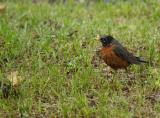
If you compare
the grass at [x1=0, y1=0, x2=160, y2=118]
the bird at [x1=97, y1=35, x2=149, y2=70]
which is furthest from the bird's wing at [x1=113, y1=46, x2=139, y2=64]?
the grass at [x1=0, y1=0, x2=160, y2=118]

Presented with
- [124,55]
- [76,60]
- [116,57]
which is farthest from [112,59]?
[76,60]

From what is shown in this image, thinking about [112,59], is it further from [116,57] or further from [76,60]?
[76,60]

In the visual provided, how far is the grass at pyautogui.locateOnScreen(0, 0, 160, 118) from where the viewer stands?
639 centimetres

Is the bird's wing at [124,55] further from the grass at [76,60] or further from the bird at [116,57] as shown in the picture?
the grass at [76,60]

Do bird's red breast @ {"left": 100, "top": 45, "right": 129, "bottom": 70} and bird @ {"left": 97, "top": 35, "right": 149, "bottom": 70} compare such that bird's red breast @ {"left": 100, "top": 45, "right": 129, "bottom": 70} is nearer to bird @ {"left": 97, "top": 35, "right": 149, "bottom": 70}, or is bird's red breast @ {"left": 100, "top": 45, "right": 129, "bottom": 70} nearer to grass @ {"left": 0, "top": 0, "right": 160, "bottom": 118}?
bird @ {"left": 97, "top": 35, "right": 149, "bottom": 70}

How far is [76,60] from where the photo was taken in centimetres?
776

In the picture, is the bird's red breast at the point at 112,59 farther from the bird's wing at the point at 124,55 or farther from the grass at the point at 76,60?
the grass at the point at 76,60

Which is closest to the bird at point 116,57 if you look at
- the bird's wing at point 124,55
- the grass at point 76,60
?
the bird's wing at point 124,55

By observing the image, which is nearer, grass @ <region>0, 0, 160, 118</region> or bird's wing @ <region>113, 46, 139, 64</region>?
grass @ <region>0, 0, 160, 118</region>

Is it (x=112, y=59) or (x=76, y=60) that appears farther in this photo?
(x=76, y=60)

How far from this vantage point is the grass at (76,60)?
21.0 feet

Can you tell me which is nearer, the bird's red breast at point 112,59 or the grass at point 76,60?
the grass at point 76,60

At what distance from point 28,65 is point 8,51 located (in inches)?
19.8

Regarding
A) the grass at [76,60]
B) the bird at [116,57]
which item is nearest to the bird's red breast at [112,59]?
the bird at [116,57]
